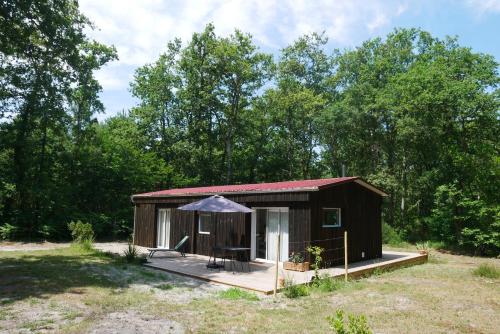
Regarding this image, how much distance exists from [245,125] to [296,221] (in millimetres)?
21395

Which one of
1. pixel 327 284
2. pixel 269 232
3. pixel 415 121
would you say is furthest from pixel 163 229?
pixel 415 121

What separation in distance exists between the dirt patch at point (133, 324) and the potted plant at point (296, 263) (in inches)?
235

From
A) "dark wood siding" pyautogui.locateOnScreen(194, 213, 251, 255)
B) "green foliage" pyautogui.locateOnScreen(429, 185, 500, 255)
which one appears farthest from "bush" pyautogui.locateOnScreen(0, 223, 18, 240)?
"green foliage" pyautogui.locateOnScreen(429, 185, 500, 255)

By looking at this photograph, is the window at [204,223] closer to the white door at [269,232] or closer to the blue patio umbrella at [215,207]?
the white door at [269,232]

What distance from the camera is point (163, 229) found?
60.0 feet

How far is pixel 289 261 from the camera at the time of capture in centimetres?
1217

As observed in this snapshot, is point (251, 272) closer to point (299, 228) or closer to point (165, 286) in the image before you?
point (299, 228)

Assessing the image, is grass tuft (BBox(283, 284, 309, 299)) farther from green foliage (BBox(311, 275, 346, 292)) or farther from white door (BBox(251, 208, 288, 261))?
white door (BBox(251, 208, 288, 261))

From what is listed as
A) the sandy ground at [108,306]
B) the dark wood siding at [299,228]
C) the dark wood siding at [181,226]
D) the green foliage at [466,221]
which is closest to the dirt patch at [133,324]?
the sandy ground at [108,306]

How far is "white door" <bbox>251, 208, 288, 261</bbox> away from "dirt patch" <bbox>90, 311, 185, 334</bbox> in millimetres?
6820

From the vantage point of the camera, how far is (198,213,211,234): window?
1569 centimetres

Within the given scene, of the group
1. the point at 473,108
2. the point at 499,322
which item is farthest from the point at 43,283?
the point at 473,108

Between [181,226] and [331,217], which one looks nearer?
[331,217]

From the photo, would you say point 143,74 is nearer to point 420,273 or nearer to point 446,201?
point 446,201
